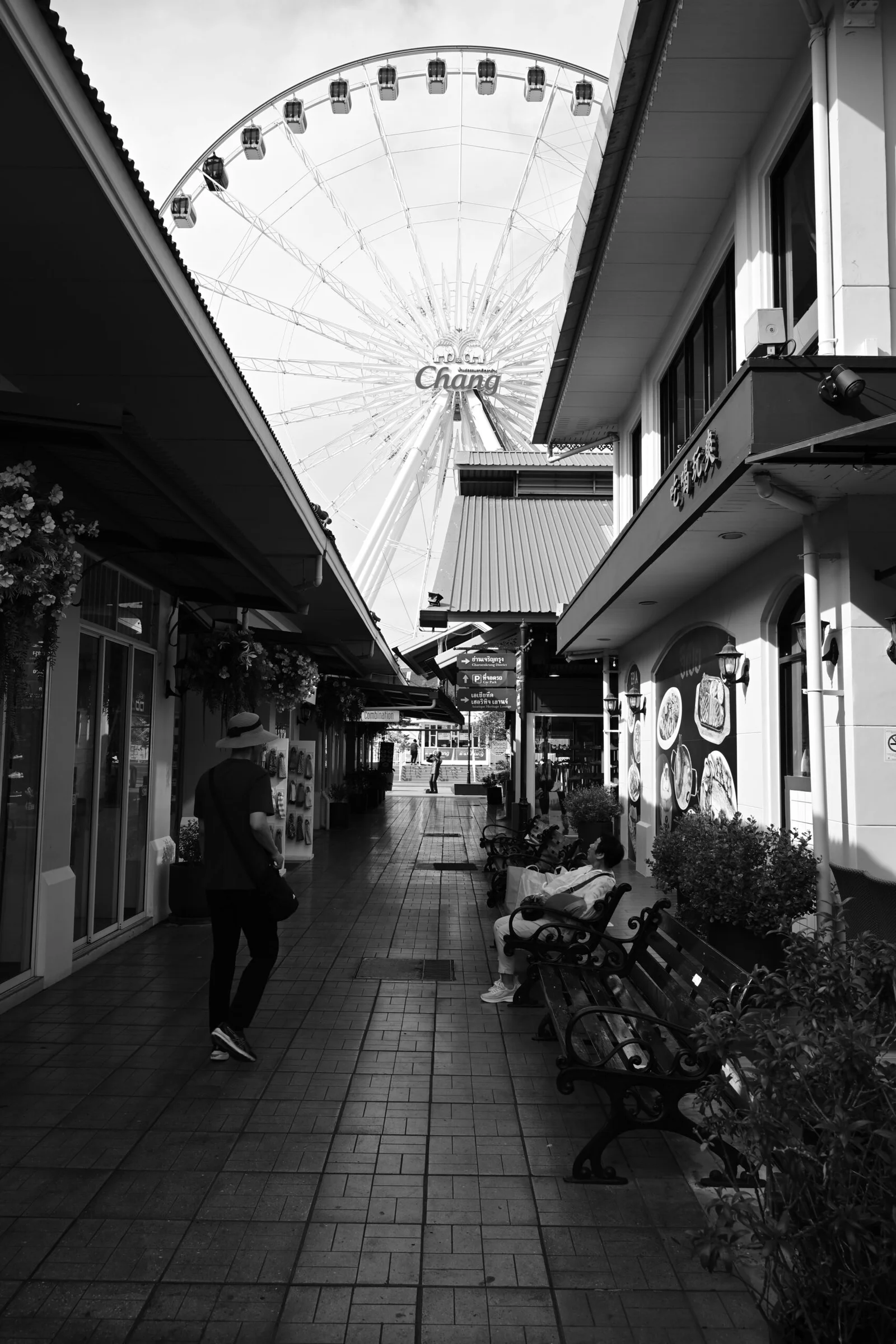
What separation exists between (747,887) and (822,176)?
4.54 metres

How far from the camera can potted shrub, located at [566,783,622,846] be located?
1462 cm

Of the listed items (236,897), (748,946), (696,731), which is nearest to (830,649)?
(748,946)

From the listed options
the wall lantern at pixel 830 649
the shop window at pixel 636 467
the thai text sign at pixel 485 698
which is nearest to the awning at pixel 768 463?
the wall lantern at pixel 830 649

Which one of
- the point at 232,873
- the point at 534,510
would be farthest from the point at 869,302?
the point at 534,510

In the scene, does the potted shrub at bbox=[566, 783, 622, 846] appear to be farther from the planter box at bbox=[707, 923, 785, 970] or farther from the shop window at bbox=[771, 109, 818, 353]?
the shop window at bbox=[771, 109, 818, 353]

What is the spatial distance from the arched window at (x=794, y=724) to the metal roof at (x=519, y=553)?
9023mm

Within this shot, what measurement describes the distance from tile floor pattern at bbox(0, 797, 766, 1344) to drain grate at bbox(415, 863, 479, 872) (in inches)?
316

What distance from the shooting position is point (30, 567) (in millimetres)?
4809

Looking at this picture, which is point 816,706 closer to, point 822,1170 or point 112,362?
point 822,1170

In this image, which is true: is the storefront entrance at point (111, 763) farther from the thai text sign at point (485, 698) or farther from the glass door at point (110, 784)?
the thai text sign at point (485, 698)

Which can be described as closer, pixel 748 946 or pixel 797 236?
pixel 748 946

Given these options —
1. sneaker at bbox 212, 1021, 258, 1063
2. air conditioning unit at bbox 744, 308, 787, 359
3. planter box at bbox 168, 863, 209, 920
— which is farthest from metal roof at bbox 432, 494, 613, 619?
sneaker at bbox 212, 1021, 258, 1063

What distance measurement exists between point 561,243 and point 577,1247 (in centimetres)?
2612

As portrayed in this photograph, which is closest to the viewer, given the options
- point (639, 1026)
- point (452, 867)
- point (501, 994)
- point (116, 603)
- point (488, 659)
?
point (639, 1026)
